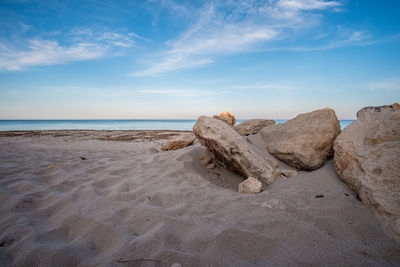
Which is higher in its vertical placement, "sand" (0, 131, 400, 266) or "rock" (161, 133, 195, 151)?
"rock" (161, 133, 195, 151)

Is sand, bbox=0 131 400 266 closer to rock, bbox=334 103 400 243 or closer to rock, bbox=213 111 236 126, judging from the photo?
rock, bbox=334 103 400 243

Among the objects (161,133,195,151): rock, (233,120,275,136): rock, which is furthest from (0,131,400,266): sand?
(161,133,195,151): rock

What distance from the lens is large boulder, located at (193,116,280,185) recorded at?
3.17 m

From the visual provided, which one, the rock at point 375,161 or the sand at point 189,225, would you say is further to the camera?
the rock at point 375,161

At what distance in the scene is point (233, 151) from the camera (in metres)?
3.34

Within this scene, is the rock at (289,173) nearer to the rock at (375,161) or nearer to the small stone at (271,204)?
the rock at (375,161)

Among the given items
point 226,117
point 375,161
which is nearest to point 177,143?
point 226,117

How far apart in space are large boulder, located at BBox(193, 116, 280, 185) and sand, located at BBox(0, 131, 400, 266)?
32 cm

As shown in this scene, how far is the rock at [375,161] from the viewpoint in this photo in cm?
173

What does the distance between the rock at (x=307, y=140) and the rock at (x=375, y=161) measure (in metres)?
0.58

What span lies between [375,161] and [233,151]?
181 cm

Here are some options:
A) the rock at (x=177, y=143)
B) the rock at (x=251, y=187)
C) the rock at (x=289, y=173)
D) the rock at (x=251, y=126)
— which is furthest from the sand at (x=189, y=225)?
the rock at (x=177, y=143)

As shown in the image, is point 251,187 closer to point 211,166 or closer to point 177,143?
point 211,166

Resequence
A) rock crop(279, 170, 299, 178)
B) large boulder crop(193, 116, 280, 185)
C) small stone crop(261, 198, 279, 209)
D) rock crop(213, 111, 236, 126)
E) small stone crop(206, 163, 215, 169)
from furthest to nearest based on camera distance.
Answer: rock crop(213, 111, 236, 126)
small stone crop(206, 163, 215, 169)
rock crop(279, 170, 299, 178)
large boulder crop(193, 116, 280, 185)
small stone crop(261, 198, 279, 209)
